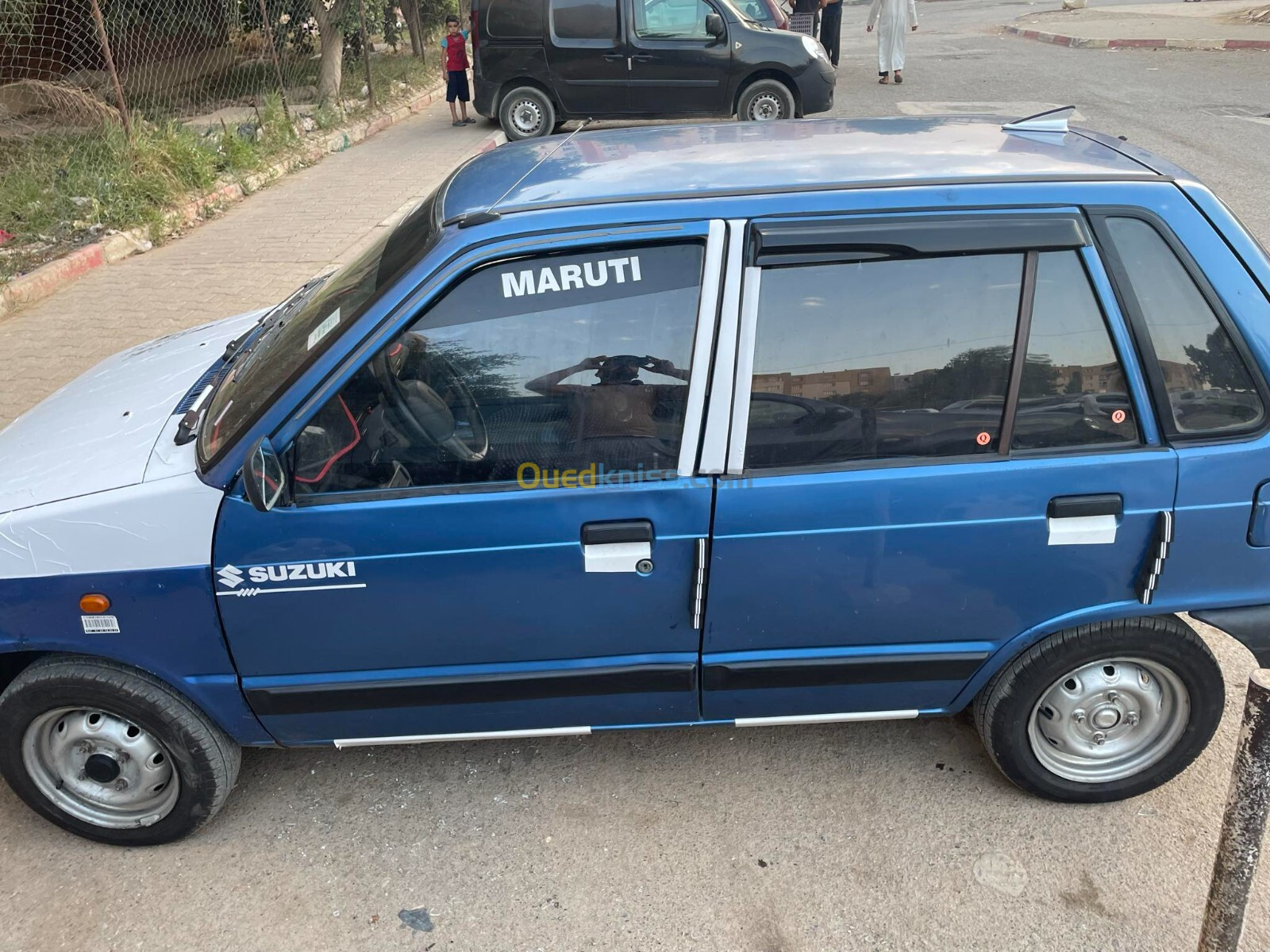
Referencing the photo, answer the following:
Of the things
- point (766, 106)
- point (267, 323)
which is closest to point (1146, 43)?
point (766, 106)

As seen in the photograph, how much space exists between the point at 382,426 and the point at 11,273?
6658 mm

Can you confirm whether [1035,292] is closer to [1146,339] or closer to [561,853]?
[1146,339]

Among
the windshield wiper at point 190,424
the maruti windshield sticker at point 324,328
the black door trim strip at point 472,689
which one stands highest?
the maruti windshield sticker at point 324,328

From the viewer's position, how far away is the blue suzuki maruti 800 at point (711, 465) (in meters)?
A: 2.42

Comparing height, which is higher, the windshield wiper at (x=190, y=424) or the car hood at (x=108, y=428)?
the windshield wiper at (x=190, y=424)

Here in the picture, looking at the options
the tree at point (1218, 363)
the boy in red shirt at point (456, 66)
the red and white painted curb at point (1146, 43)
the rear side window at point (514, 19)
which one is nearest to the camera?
the tree at point (1218, 363)

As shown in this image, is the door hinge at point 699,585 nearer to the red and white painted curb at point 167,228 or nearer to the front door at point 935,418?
the front door at point 935,418

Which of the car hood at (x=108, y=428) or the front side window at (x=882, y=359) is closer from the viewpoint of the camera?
the front side window at (x=882, y=359)

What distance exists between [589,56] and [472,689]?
10.7 meters

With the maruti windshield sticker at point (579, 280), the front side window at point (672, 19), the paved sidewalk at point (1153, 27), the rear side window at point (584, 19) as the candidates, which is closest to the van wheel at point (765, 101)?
the front side window at point (672, 19)

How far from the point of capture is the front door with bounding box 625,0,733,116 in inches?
454

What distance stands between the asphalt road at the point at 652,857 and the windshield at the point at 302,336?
47.6 inches

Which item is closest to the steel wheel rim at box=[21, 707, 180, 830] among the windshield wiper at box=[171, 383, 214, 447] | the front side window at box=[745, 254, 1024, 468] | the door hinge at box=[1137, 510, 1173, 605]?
the windshield wiper at box=[171, 383, 214, 447]

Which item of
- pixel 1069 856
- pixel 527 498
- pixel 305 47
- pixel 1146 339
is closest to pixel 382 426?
pixel 527 498
